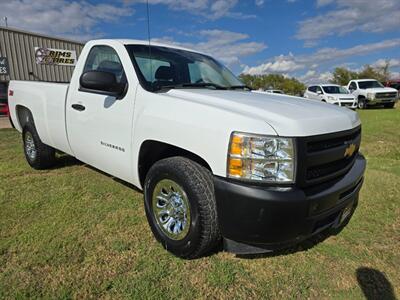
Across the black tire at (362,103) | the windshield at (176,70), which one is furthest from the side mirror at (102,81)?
the black tire at (362,103)

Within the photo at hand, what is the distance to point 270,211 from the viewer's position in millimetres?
2000

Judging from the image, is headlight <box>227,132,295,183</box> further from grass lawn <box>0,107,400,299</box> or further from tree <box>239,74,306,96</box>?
tree <box>239,74,306,96</box>

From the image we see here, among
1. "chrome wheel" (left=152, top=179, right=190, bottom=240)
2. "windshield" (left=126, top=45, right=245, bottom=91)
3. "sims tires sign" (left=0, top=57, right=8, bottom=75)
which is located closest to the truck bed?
"windshield" (left=126, top=45, right=245, bottom=91)

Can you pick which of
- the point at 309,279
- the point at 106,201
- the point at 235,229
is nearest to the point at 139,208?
the point at 106,201

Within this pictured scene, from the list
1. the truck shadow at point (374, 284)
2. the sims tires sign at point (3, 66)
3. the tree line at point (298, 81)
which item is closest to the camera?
the truck shadow at point (374, 284)

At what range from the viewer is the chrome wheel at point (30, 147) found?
4915 mm

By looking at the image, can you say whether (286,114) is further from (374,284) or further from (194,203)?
(374,284)

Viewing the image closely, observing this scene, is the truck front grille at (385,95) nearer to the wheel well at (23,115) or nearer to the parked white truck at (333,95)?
the parked white truck at (333,95)

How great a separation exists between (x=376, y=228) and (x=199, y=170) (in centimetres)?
208

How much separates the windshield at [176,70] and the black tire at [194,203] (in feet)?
2.64

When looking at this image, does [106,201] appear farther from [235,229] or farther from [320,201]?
[320,201]

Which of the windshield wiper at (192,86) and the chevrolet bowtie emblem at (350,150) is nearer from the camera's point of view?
the chevrolet bowtie emblem at (350,150)

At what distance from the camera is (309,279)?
2.40 meters

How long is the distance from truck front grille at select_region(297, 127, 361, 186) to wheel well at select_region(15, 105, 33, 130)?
4367 millimetres
